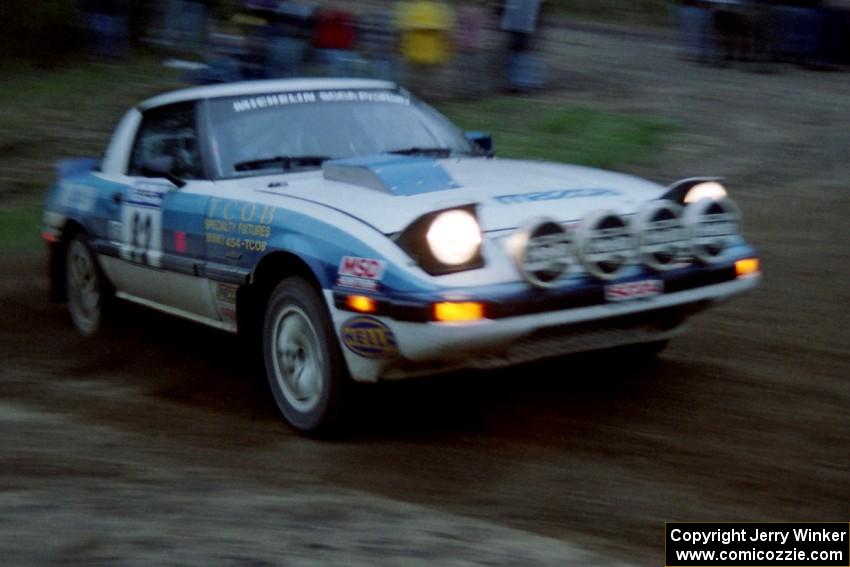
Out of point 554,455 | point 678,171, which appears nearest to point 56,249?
point 554,455

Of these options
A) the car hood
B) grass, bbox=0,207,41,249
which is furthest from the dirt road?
grass, bbox=0,207,41,249

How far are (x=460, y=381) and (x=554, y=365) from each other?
0.49m

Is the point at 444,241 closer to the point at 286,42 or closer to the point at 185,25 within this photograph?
the point at 286,42

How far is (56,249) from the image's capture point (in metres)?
7.77

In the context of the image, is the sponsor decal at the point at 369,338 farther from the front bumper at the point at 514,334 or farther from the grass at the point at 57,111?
the grass at the point at 57,111

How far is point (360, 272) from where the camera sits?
16.1 ft

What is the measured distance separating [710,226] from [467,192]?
1.05m

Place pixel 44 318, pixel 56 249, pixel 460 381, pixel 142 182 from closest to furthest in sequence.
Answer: pixel 460 381, pixel 142 182, pixel 56 249, pixel 44 318

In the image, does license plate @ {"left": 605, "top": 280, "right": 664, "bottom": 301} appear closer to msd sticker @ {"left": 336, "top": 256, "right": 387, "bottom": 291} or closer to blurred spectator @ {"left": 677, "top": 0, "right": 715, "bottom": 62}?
msd sticker @ {"left": 336, "top": 256, "right": 387, "bottom": 291}

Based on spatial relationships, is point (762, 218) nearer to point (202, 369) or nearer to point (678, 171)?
point (678, 171)

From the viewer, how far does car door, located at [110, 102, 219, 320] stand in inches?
238

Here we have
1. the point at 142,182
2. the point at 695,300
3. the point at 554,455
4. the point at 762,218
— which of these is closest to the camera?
the point at 554,455

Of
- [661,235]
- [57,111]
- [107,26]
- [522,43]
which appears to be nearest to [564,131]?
[522,43]

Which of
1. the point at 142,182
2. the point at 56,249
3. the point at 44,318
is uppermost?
the point at 142,182
